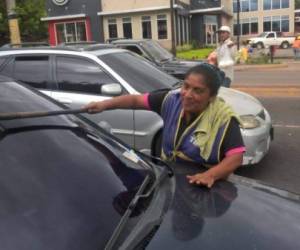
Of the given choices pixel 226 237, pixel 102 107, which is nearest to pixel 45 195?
pixel 226 237

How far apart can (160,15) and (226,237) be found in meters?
37.8

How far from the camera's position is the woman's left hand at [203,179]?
2.59 m

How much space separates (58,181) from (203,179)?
82cm

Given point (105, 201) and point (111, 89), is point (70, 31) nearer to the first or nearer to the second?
point (111, 89)

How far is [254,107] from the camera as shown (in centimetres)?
605

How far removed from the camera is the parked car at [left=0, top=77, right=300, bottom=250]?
6.19ft

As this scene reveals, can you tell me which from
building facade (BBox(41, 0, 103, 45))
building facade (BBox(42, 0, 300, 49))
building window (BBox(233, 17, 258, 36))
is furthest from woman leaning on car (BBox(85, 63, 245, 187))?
building window (BBox(233, 17, 258, 36))

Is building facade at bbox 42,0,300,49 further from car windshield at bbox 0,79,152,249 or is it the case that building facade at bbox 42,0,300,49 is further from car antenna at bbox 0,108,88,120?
car windshield at bbox 0,79,152,249

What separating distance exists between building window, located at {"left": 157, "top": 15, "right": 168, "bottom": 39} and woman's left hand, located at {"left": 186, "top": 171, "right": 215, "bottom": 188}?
36952 mm

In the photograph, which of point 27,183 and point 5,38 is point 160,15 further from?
point 27,183

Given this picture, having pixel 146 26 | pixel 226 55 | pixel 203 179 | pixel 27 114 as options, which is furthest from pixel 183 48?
pixel 27 114

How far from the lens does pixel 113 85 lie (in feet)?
18.0

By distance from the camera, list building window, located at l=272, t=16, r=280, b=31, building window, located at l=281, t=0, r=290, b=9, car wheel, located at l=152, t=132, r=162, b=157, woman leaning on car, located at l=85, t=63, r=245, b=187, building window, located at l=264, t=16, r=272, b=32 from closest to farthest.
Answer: woman leaning on car, located at l=85, t=63, r=245, b=187 < car wheel, located at l=152, t=132, r=162, b=157 < building window, located at l=281, t=0, r=290, b=9 < building window, located at l=272, t=16, r=280, b=31 < building window, located at l=264, t=16, r=272, b=32

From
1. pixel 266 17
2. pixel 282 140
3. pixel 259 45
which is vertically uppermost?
pixel 266 17
